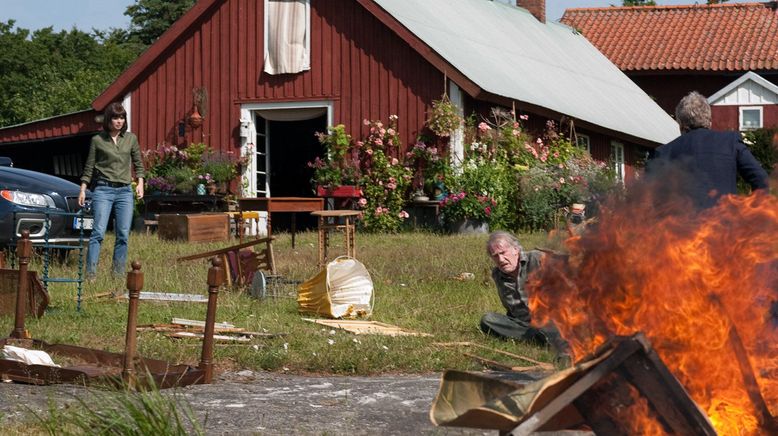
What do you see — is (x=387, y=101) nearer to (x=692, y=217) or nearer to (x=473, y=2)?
(x=473, y=2)

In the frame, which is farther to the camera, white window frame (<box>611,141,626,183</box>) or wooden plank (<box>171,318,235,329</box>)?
white window frame (<box>611,141,626,183</box>)

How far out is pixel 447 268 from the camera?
12.9 metres

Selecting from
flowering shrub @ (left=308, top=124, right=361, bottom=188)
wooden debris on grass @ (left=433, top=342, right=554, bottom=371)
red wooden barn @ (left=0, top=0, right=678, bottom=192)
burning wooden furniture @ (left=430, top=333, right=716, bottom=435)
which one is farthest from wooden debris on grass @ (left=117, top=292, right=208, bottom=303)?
flowering shrub @ (left=308, top=124, right=361, bottom=188)

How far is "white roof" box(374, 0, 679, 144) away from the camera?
20.6 meters

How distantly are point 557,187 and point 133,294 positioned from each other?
13.9 metres

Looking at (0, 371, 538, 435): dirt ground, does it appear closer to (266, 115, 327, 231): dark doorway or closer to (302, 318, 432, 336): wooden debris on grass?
(302, 318, 432, 336): wooden debris on grass

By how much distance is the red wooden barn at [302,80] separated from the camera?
20172 mm

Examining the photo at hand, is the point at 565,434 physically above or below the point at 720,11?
below

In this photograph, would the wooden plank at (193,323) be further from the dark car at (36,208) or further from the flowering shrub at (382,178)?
the flowering shrub at (382,178)

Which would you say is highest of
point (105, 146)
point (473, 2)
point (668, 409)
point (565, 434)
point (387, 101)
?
point (473, 2)

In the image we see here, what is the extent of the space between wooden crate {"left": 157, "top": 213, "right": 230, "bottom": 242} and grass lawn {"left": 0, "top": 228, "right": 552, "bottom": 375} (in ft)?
6.91

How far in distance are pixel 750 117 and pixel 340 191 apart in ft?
59.1

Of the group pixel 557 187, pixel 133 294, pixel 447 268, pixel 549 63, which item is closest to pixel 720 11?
pixel 549 63

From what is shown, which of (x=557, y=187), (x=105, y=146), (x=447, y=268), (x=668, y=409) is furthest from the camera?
(x=557, y=187)
